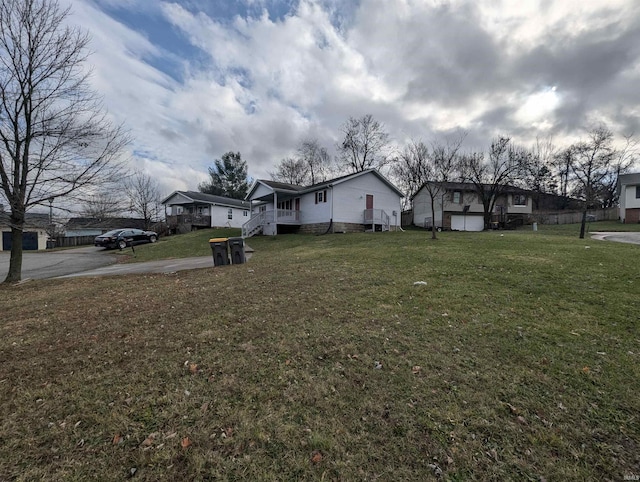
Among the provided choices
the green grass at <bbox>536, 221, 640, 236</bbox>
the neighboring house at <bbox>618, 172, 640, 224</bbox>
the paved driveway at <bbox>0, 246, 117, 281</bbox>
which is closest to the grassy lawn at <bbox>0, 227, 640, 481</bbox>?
the paved driveway at <bbox>0, 246, 117, 281</bbox>

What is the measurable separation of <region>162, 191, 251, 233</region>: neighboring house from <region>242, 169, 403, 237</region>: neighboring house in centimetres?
1050

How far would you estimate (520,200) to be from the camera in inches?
1427

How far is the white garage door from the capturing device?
34.1 meters

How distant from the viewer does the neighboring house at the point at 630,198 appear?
1129 inches

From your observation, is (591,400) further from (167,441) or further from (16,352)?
(16,352)

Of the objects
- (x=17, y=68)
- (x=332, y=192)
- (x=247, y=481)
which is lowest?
(x=247, y=481)

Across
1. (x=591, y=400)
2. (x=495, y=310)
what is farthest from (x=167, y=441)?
(x=495, y=310)

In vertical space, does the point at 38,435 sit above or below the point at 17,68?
below

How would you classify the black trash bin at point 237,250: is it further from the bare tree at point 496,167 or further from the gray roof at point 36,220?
the bare tree at point 496,167

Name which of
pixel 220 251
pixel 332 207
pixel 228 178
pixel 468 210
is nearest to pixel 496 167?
pixel 468 210

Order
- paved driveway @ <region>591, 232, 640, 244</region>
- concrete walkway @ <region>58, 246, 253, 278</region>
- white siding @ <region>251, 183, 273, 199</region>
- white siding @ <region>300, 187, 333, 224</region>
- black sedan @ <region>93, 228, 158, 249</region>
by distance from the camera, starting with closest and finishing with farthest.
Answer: concrete walkway @ <region>58, 246, 253, 278</region> < paved driveway @ <region>591, 232, 640, 244</region> < white siding @ <region>300, 187, 333, 224</region> < black sedan @ <region>93, 228, 158, 249</region> < white siding @ <region>251, 183, 273, 199</region>

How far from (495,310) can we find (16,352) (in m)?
7.03

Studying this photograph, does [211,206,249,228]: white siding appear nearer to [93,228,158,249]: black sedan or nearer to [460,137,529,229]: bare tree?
[93,228,158,249]: black sedan

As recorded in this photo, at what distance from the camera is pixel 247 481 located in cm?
197
